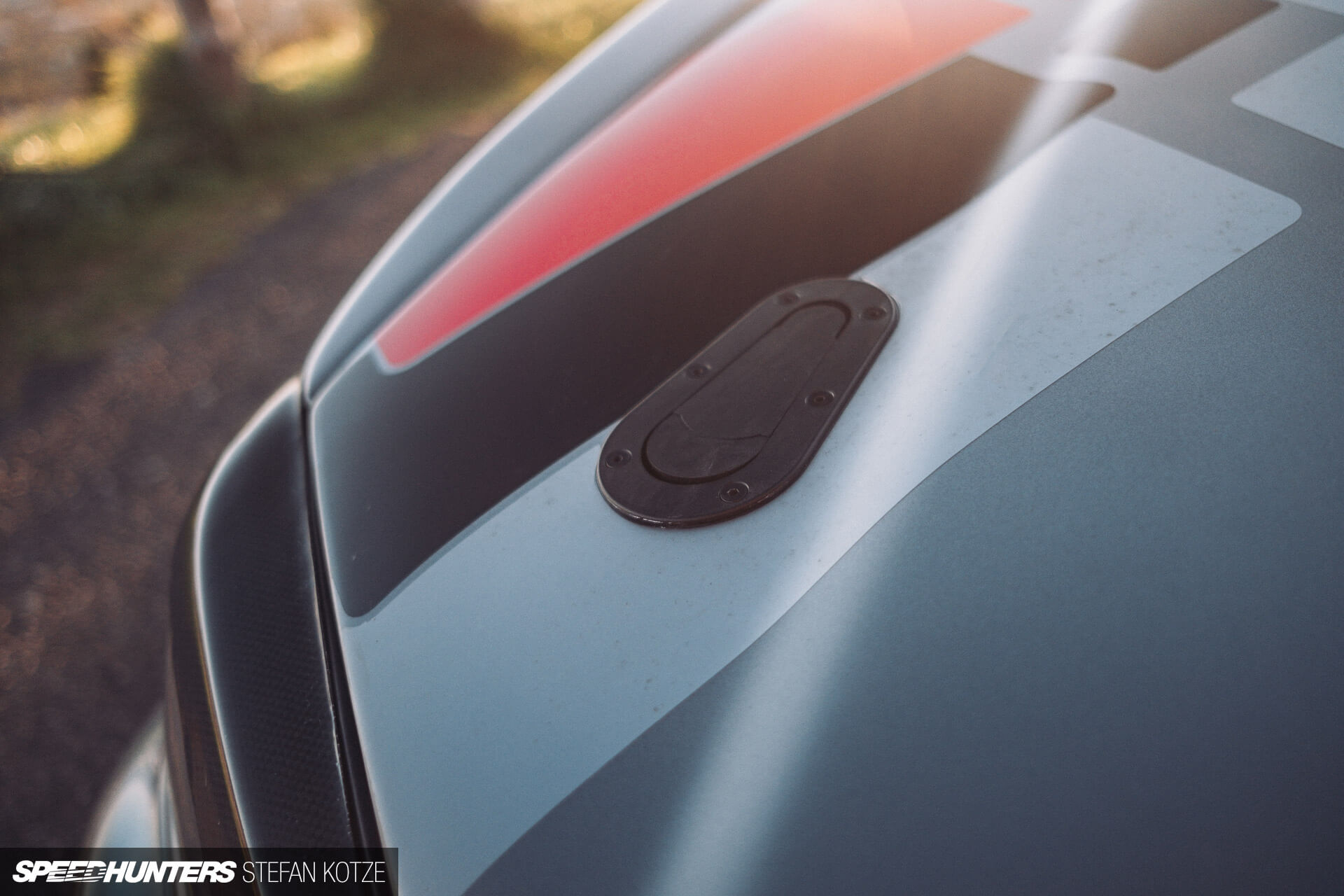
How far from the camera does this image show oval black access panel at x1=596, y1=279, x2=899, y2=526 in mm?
839

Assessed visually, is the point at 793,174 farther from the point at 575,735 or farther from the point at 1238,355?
the point at 575,735

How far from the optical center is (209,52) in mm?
5371

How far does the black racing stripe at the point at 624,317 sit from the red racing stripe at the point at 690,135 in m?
0.03

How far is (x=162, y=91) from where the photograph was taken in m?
5.69

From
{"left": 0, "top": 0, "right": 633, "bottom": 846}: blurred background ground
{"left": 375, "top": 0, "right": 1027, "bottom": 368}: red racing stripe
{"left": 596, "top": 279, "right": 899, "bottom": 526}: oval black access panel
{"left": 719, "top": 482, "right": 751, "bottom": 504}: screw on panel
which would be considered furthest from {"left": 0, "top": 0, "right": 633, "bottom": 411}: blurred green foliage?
{"left": 719, "top": 482, "right": 751, "bottom": 504}: screw on panel

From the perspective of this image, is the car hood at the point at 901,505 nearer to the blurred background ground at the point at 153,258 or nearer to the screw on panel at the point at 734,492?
the screw on panel at the point at 734,492

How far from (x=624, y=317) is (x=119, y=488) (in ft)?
8.76

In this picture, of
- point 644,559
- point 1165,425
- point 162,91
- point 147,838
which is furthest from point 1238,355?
point 162,91

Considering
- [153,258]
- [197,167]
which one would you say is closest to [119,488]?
[153,258]

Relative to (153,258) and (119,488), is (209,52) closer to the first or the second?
(153,258)

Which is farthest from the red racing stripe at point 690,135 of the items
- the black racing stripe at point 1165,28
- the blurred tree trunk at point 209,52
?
the blurred tree trunk at point 209,52

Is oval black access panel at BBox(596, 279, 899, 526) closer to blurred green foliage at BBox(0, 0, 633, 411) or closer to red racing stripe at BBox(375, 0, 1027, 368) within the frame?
red racing stripe at BBox(375, 0, 1027, 368)

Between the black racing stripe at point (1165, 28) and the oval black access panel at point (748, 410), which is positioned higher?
the black racing stripe at point (1165, 28)

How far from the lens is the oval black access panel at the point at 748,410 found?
839 millimetres
